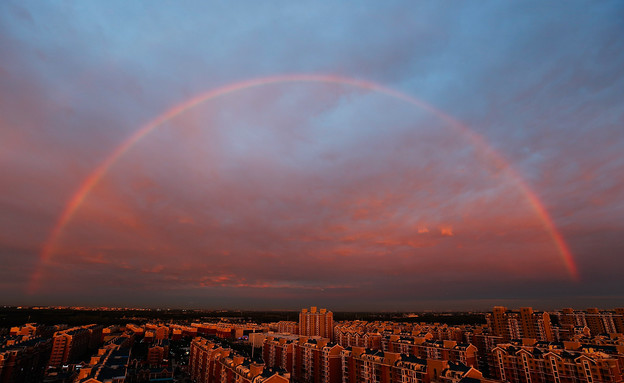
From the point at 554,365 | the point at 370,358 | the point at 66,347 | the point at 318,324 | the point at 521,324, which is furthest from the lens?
the point at 318,324

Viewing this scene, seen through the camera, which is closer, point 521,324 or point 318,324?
point 521,324

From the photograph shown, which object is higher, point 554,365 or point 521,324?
point 521,324

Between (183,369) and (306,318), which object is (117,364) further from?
(306,318)

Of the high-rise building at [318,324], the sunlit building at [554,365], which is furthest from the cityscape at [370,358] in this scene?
the high-rise building at [318,324]

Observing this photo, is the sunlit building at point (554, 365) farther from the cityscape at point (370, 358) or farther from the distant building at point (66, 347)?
the distant building at point (66, 347)

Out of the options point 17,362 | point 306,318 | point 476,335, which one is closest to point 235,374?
point 17,362

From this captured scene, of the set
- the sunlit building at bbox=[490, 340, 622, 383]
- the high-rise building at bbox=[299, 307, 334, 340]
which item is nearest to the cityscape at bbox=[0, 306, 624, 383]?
the sunlit building at bbox=[490, 340, 622, 383]

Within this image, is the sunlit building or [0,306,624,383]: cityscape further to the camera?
[0,306,624,383]: cityscape

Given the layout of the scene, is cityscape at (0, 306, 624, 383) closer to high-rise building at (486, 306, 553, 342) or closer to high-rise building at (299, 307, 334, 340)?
high-rise building at (486, 306, 553, 342)

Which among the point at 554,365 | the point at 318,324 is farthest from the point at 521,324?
the point at 318,324

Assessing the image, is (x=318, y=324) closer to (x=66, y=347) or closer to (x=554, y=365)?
(x=66, y=347)
